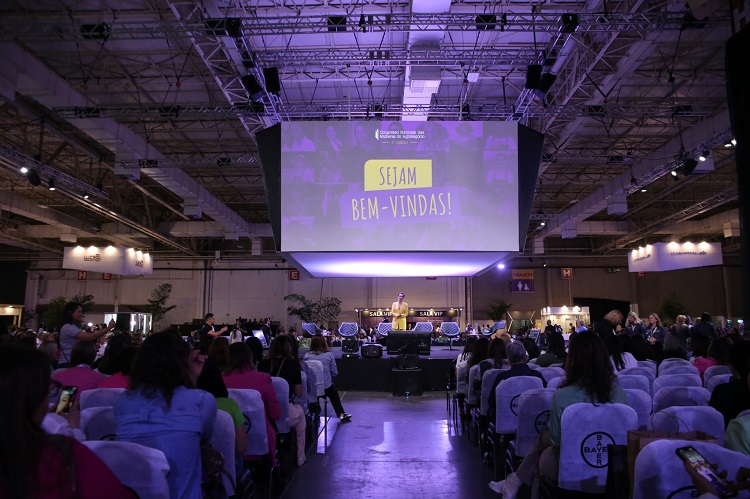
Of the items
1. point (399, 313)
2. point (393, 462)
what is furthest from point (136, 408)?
point (399, 313)

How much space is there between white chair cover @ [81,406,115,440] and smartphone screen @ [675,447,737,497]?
262 centimetres

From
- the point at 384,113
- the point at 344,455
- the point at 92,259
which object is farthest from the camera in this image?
the point at 92,259

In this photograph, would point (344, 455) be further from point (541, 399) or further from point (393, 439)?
point (541, 399)

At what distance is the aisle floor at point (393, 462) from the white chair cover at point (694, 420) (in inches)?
77.2

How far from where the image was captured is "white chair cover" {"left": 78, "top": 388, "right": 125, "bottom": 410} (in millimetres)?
3234

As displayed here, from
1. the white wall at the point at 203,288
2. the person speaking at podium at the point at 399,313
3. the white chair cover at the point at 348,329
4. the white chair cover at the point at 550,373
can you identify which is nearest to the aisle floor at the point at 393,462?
the white chair cover at the point at 550,373

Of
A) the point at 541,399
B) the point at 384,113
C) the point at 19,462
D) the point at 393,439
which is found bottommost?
the point at 393,439

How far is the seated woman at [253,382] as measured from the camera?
3855 millimetres

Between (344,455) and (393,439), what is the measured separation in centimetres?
92

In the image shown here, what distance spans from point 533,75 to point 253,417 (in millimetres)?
7548

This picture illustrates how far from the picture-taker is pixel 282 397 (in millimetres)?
4512

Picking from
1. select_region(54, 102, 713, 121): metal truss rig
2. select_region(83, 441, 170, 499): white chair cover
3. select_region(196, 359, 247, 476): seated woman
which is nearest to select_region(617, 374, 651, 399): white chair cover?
select_region(196, 359, 247, 476): seated woman

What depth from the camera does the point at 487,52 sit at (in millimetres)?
9406

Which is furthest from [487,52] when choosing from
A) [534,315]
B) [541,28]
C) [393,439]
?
[534,315]
